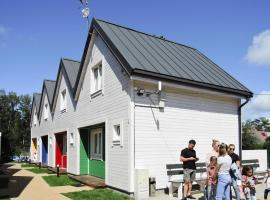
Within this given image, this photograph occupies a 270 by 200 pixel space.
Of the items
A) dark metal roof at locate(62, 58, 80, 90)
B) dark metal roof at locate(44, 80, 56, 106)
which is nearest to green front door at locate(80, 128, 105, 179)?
dark metal roof at locate(62, 58, 80, 90)

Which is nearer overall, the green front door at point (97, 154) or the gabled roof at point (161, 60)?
the gabled roof at point (161, 60)

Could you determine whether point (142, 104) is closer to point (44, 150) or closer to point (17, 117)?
point (44, 150)

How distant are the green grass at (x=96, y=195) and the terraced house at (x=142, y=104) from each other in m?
0.36

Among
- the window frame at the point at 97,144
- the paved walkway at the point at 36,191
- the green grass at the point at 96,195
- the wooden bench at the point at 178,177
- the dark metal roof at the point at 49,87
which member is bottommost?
the paved walkway at the point at 36,191

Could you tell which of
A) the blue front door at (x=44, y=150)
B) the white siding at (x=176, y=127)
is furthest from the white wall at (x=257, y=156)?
the blue front door at (x=44, y=150)

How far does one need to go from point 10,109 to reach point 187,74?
58.4 metres

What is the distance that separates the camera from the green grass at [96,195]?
11.9m

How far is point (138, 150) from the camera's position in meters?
12.3

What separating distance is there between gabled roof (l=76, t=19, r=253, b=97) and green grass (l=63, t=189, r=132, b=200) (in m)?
4.22

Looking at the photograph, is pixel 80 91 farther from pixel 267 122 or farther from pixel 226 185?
pixel 267 122

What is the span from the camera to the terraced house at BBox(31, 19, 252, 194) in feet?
41.1

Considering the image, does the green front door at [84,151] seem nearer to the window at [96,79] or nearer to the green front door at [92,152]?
the green front door at [92,152]

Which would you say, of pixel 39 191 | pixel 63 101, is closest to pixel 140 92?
pixel 39 191

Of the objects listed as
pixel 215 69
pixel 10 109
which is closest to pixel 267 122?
pixel 10 109
